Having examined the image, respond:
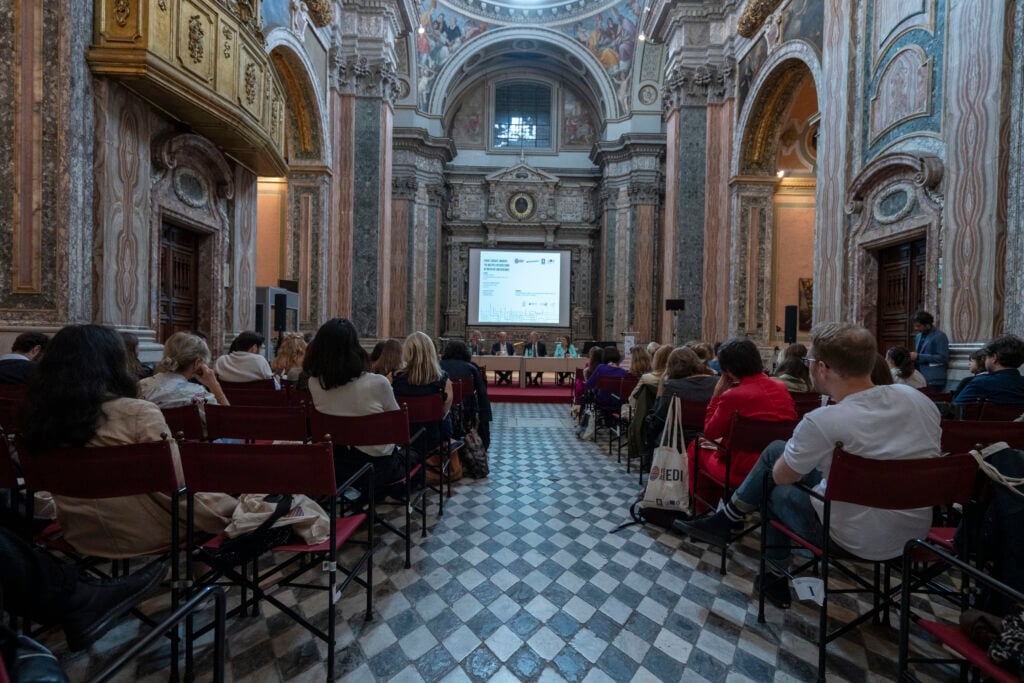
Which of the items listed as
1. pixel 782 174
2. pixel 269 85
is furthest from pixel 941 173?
pixel 269 85

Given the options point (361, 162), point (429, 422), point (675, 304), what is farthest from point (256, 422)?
point (675, 304)

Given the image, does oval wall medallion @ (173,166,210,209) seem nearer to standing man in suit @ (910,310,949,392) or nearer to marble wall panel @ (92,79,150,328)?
marble wall panel @ (92,79,150,328)

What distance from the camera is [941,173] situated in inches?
232

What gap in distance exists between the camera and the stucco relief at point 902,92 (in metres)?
6.20

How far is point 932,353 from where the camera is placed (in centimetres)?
553

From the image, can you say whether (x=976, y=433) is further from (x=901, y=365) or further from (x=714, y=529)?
(x=901, y=365)

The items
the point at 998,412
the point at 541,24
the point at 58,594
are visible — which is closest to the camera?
the point at 58,594

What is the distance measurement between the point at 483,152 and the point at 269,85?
14.7m

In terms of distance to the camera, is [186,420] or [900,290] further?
[900,290]

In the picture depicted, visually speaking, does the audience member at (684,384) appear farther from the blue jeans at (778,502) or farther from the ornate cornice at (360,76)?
the ornate cornice at (360,76)

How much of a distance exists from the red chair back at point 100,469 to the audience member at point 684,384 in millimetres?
3247

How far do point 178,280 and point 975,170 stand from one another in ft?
31.9

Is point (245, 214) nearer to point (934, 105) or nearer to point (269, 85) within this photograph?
point (269, 85)

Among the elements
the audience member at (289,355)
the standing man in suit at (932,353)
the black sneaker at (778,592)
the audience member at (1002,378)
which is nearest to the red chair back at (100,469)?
the black sneaker at (778,592)
